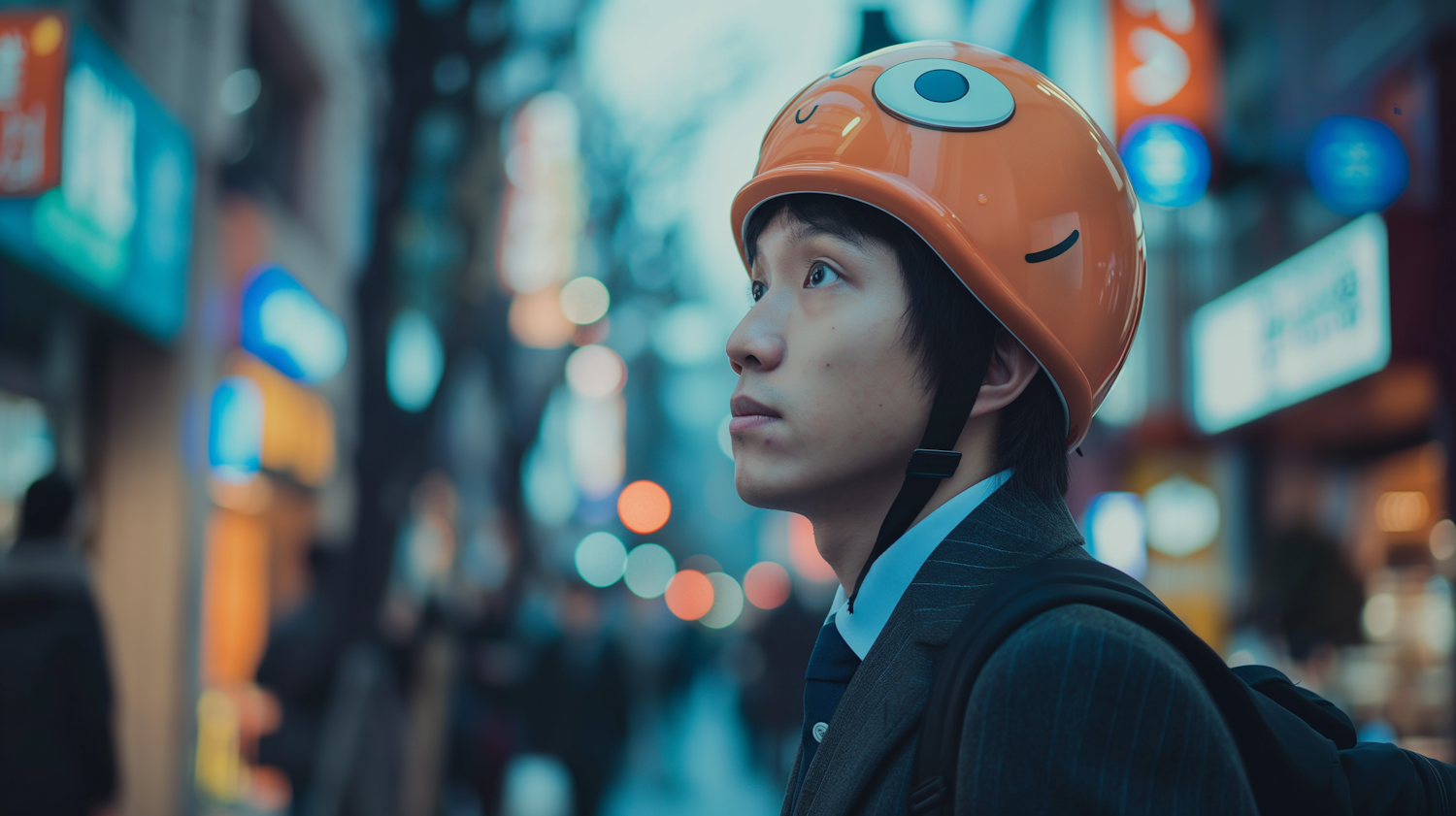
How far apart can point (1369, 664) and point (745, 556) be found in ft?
280

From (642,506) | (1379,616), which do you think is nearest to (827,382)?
(1379,616)

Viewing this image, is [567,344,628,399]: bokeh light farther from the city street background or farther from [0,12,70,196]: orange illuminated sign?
[0,12,70,196]: orange illuminated sign

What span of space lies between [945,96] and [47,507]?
4.31 m

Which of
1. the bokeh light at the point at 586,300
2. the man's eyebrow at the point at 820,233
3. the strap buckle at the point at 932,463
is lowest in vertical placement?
the strap buckle at the point at 932,463

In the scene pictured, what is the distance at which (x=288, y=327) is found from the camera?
13.5m

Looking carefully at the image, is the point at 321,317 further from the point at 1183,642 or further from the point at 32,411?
the point at 1183,642

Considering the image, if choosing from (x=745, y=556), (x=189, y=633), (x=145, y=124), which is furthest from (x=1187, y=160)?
(x=745, y=556)

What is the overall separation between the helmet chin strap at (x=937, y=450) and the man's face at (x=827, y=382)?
2 cm

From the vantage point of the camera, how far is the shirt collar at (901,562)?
5.34 ft

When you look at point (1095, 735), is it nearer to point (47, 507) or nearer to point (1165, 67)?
point (47, 507)

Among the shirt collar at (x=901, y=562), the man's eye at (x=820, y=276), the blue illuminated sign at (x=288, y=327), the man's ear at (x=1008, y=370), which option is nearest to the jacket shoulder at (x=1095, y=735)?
the shirt collar at (x=901, y=562)

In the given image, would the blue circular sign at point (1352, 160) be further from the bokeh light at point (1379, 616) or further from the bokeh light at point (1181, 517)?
the bokeh light at point (1181, 517)

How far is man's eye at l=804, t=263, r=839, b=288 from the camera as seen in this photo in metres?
1.66

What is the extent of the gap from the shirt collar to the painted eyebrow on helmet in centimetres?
31
